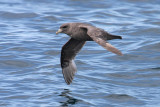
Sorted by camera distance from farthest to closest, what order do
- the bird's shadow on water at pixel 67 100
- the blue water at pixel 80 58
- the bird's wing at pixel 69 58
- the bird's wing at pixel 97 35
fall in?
the bird's wing at pixel 69 58 → the blue water at pixel 80 58 → the bird's shadow on water at pixel 67 100 → the bird's wing at pixel 97 35

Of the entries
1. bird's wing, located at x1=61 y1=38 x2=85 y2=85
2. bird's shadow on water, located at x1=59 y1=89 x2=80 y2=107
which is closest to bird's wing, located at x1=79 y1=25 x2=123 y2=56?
bird's wing, located at x1=61 y1=38 x2=85 y2=85

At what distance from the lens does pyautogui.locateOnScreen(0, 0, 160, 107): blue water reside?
380 inches

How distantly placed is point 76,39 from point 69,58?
59.2 inches

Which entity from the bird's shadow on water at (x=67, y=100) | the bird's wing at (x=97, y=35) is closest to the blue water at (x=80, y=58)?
the bird's shadow on water at (x=67, y=100)

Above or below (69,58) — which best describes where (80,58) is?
above

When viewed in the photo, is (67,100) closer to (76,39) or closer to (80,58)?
(76,39)

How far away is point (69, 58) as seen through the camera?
10828 mm

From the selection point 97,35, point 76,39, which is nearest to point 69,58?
point 76,39

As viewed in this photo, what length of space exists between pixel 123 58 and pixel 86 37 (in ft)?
12.3

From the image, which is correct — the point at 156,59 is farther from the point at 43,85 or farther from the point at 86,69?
the point at 43,85

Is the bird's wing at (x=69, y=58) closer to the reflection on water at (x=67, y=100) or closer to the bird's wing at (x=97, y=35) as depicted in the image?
the reflection on water at (x=67, y=100)

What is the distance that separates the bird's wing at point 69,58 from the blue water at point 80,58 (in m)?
0.22

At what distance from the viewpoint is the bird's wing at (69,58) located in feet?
34.2

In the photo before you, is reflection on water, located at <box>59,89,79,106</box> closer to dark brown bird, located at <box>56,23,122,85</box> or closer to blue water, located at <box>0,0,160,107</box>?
blue water, located at <box>0,0,160,107</box>
